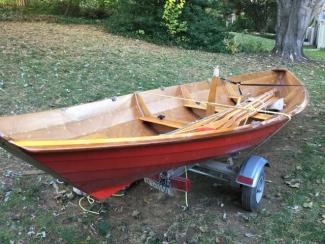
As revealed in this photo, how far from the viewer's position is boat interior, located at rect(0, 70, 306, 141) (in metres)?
3.88

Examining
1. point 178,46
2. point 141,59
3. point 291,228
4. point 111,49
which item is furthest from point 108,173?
point 178,46

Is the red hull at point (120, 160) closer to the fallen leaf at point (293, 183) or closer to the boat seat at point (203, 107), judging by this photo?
the fallen leaf at point (293, 183)

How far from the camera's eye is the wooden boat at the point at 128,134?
10.3 ft

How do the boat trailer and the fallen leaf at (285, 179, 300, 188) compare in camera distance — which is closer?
the boat trailer

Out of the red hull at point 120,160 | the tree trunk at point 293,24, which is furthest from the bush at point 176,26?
the red hull at point 120,160

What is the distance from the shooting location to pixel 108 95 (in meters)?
8.12

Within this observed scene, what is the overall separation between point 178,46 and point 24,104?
7.46 metres

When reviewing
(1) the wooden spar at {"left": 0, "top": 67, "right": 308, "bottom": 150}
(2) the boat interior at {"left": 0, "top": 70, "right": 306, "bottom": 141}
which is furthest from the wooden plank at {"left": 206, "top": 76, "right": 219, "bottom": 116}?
(1) the wooden spar at {"left": 0, "top": 67, "right": 308, "bottom": 150}

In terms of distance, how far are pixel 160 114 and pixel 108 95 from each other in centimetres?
283

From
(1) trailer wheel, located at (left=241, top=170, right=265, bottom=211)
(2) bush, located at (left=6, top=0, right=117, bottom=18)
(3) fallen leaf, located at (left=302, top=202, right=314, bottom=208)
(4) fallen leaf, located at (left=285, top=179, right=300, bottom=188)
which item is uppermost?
(2) bush, located at (left=6, top=0, right=117, bottom=18)

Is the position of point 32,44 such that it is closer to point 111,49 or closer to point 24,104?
point 111,49

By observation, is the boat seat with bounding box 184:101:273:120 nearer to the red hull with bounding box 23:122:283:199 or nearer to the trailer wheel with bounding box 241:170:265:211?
the trailer wheel with bounding box 241:170:265:211

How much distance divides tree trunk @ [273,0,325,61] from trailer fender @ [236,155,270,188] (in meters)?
9.67

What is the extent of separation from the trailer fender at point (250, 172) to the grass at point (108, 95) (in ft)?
1.41
